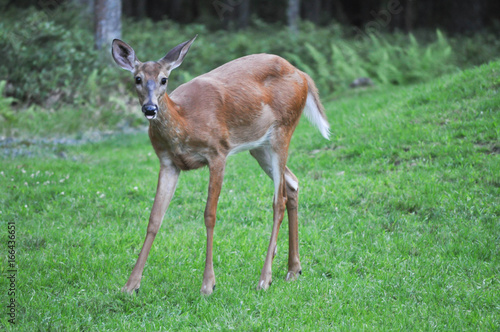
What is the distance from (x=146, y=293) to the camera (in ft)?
14.5

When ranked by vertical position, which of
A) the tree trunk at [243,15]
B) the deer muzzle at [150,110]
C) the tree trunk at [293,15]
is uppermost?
the deer muzzle at [150,110]

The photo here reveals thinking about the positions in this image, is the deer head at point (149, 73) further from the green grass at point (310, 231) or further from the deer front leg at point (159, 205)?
the green grass at point (310, 231)

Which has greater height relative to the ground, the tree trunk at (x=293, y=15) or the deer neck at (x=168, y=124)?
the deer neck at (x=168, y=124)

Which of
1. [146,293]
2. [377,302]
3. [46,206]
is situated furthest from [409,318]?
[46,206]

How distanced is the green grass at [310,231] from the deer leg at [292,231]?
11cm

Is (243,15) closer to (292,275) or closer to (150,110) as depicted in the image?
(292,275)

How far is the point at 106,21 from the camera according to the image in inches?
536

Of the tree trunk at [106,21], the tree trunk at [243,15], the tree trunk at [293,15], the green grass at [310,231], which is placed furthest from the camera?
the tree trunk at [243,15]

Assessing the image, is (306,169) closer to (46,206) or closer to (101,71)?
(46,206)

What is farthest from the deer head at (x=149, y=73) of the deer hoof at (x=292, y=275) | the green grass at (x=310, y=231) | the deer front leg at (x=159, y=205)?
the deer hoof at (x=292, y=275)

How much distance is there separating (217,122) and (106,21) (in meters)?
10.2

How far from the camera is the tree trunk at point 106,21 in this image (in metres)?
13.5

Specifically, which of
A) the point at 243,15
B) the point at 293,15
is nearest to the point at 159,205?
the point at 293,15

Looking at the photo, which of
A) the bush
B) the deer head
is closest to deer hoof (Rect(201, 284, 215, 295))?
the deer head
